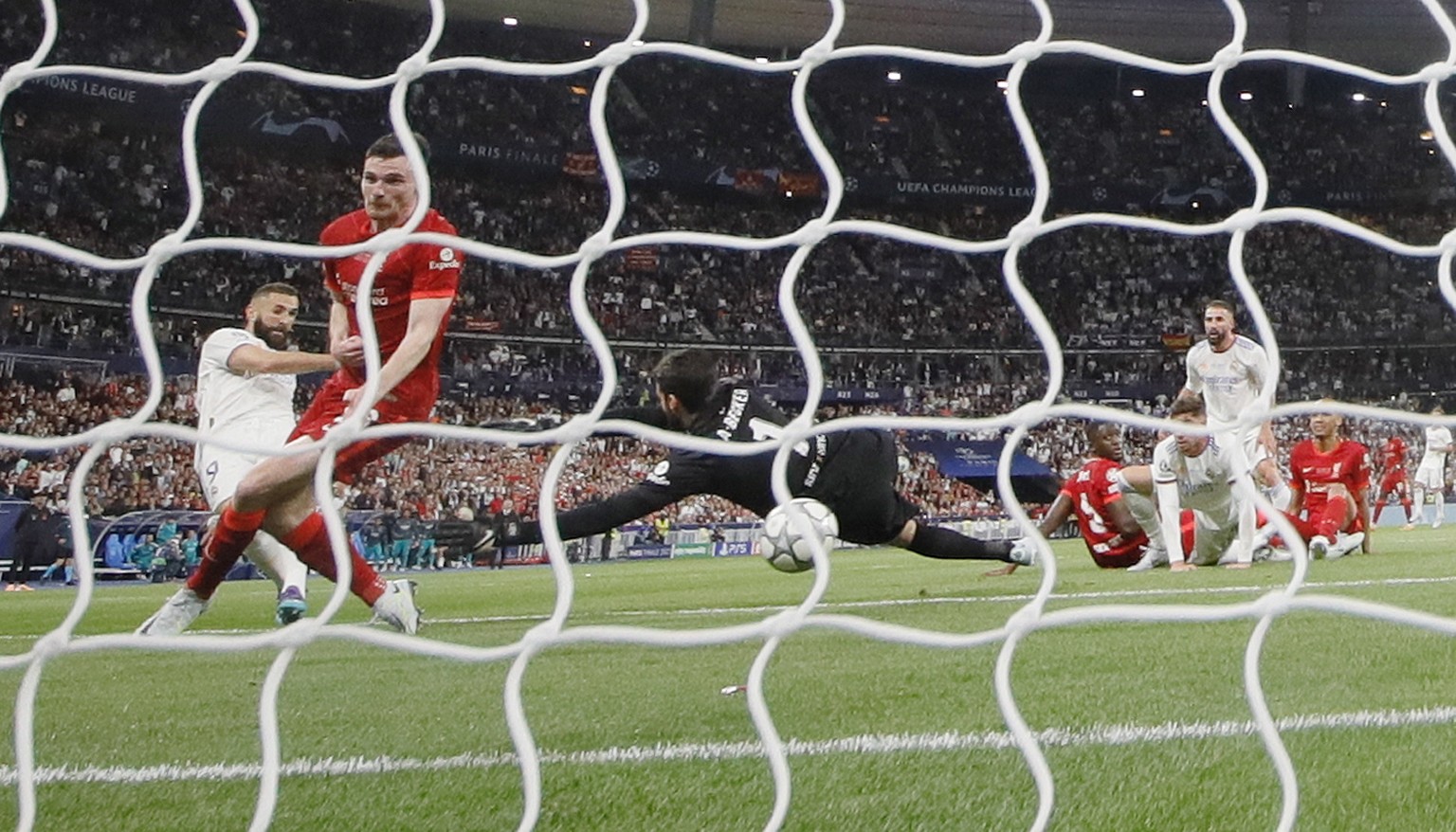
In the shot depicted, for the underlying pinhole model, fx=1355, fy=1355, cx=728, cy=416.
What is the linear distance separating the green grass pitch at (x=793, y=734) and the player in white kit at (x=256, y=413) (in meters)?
0.80

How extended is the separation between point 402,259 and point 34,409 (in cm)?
1475

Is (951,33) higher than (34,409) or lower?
higher

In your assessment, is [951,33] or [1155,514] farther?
[951,33]

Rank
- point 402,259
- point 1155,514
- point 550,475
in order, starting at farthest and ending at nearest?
1. point 1155,514
2. point 402,259
3. point 550,475

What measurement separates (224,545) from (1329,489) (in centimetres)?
622

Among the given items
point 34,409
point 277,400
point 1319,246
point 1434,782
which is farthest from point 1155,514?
point 1319,246

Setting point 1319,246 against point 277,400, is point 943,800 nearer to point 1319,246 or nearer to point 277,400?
point 277,400

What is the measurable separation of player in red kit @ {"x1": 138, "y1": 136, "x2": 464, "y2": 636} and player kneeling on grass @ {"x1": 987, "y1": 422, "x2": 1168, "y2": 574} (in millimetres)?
4116

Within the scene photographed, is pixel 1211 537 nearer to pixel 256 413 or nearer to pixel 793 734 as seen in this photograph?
pixel 256 413

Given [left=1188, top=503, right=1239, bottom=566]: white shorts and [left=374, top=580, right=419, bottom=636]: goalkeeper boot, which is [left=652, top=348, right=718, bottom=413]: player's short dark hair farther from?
[left=1188, top=503, right=1239, bottom=566]: white shorts

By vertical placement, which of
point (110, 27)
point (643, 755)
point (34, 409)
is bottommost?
point (34, 409)

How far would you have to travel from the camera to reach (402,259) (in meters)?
4.02

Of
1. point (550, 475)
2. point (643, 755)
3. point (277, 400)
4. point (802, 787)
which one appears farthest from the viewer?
point (277, 400)

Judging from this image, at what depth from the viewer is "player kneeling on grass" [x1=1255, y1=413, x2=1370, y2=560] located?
25.7ft
